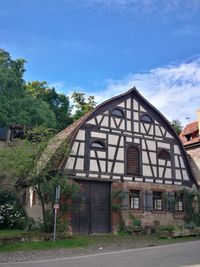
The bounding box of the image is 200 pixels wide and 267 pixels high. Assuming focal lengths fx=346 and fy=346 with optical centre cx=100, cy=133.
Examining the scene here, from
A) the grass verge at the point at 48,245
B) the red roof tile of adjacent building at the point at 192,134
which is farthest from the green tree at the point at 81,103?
the grass verge at the point at 48,245

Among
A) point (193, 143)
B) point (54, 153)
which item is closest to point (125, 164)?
point (54, 153)

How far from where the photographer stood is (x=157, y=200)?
21484 mm

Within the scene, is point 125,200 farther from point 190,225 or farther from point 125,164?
point 190,225

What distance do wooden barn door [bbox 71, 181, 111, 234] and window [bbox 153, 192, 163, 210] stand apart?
3.34 m

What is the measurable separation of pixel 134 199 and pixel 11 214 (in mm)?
7136

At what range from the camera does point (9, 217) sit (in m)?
19.1

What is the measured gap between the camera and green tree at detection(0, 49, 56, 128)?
29969 millimetres

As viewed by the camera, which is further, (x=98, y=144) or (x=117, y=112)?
(x=117, y=112)

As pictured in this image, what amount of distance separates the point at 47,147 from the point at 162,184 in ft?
26.2

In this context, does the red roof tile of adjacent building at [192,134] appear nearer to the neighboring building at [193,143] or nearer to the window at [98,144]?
the neighboring building at [193,143]

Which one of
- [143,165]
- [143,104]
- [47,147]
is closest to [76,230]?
[47,147]

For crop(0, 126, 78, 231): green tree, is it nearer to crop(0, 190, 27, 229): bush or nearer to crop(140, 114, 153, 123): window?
crop(0, 190, 27, 229): bush

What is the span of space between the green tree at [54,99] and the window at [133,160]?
832 inches

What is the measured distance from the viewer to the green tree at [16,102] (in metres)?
30.0
